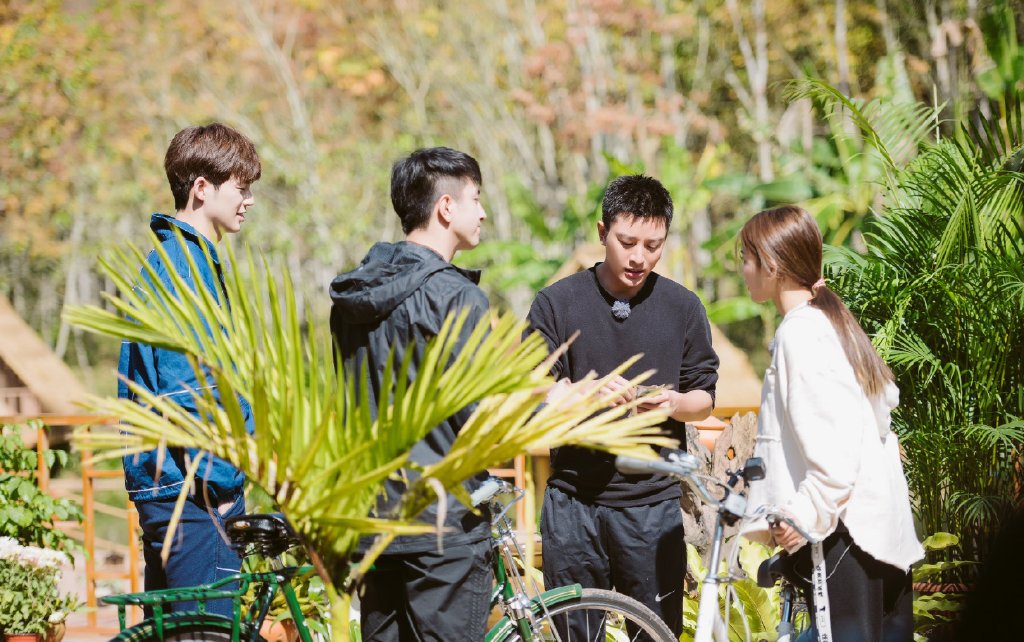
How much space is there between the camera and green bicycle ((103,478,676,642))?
287cm

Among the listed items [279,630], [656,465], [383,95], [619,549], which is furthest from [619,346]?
[383,95]

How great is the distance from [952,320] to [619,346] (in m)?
2.16

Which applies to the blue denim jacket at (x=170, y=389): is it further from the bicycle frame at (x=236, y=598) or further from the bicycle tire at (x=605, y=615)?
the bicycle tire at (x=605, y=615)

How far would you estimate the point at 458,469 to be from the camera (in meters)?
2.50

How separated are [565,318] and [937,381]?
2345mm

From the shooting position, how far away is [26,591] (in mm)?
4785

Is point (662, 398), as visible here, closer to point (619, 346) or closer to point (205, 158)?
point (619, 346)

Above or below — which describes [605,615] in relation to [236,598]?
below

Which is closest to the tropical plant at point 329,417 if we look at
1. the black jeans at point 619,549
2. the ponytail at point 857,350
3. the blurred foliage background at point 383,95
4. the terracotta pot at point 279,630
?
the ponytail at point 857,350

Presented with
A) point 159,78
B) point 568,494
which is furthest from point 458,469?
point 159,78

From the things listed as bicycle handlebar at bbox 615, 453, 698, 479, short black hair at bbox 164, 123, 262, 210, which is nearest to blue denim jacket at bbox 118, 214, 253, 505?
short black hair at bbox 164, 123, 262, 210

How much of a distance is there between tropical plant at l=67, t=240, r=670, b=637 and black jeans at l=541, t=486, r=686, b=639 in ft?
3.20

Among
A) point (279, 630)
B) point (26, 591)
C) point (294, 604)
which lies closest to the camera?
point (294, 604)

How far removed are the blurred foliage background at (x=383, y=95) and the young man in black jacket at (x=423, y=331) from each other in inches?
428
